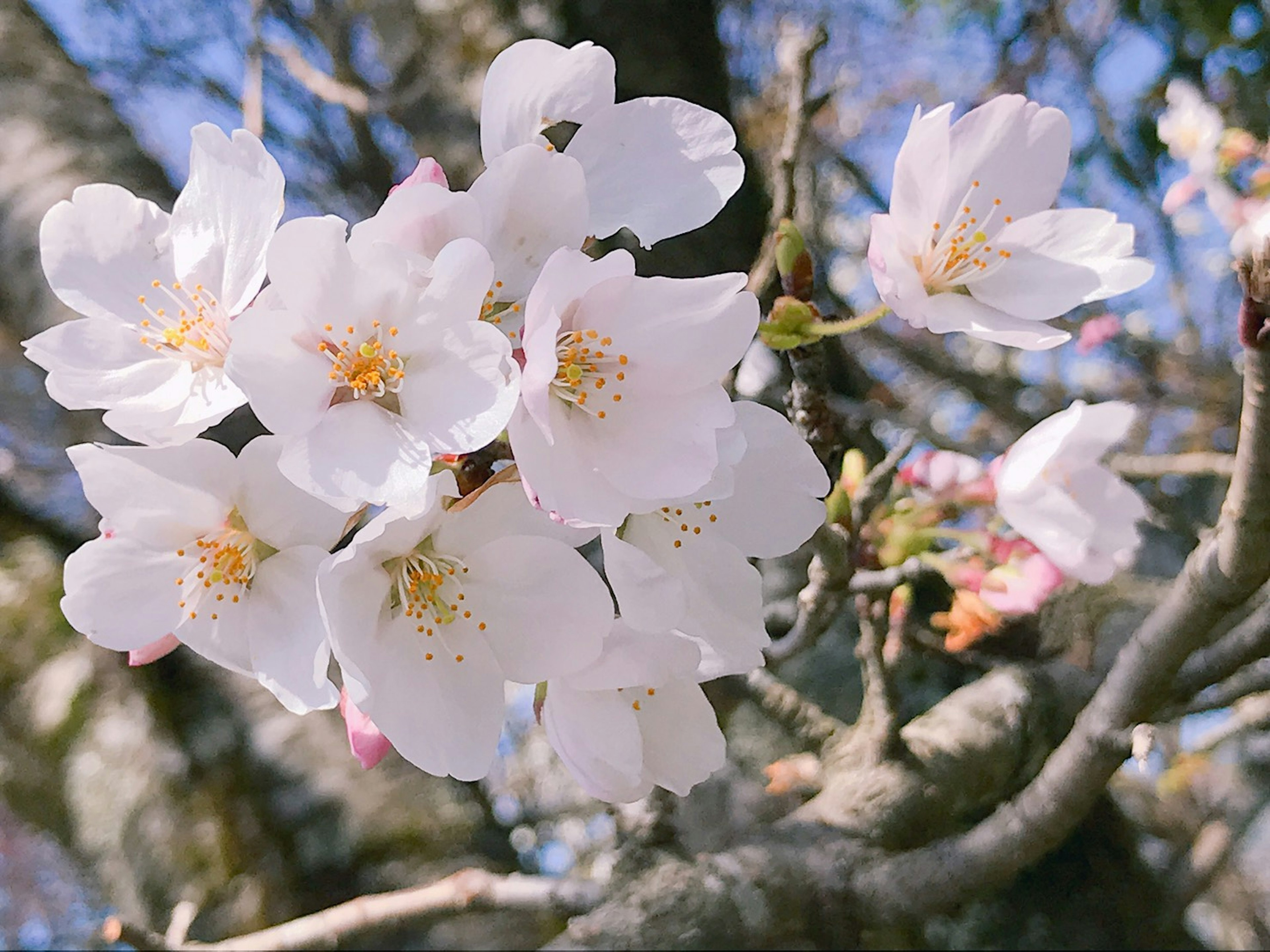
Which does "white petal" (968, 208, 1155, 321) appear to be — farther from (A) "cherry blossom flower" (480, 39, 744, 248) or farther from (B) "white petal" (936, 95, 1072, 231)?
(A) "cherry blossom flower" (480, 39, 744, 248)

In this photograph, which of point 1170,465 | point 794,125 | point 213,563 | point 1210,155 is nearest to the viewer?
point 213,563

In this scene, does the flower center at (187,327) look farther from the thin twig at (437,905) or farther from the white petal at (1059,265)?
the thin twig at (437,905)

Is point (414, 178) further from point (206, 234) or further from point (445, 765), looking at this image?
point (445, 765)

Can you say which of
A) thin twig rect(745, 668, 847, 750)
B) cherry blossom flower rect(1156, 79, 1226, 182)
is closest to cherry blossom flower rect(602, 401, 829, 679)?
thin twig rect(745, 668, 847, 750)

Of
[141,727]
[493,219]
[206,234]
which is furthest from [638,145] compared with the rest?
[141,727]

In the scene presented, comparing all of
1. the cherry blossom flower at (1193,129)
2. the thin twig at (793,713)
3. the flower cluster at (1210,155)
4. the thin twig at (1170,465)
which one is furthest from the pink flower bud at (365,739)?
A: the cherry blossom flower at (1193,129)

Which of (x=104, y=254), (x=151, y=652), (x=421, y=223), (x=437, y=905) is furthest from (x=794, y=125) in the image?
(x=437, y=905)

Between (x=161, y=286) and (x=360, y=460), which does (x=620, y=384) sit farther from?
(x=161, y=286)

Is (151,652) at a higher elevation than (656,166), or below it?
below
